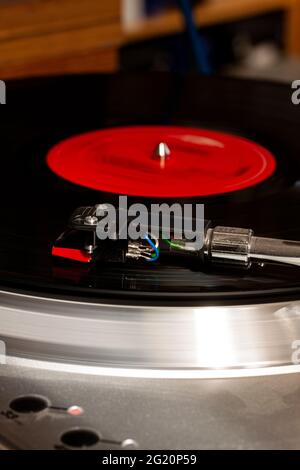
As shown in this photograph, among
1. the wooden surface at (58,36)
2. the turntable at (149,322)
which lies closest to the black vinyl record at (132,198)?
the turntable at (149,322)

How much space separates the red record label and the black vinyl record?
0.02 m

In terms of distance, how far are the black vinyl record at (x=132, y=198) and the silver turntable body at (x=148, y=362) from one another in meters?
0.01

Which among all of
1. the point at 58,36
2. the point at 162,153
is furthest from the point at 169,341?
the point at 58,36

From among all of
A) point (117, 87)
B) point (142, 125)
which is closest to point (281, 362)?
point (142, 125)

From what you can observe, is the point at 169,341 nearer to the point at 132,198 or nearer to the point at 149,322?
the point at 149,322

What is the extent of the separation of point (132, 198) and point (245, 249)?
0.19 metres

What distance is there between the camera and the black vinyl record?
0.63m

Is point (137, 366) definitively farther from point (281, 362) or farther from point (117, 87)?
point (117, 87)

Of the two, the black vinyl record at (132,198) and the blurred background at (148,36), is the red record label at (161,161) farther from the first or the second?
the blurred background at (148,36)

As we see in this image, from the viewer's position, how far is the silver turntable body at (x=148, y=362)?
573 millimetres

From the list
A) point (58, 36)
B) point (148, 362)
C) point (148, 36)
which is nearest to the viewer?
point (148, 362)

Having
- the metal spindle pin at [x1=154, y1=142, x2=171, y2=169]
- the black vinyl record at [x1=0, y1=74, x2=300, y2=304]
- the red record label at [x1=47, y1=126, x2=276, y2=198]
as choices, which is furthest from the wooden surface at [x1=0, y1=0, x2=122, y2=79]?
the metal spindle pin at [x1=154, y1=142, x2=171, y2=169]

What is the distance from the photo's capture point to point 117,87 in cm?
113

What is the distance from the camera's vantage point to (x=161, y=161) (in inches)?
35.4
